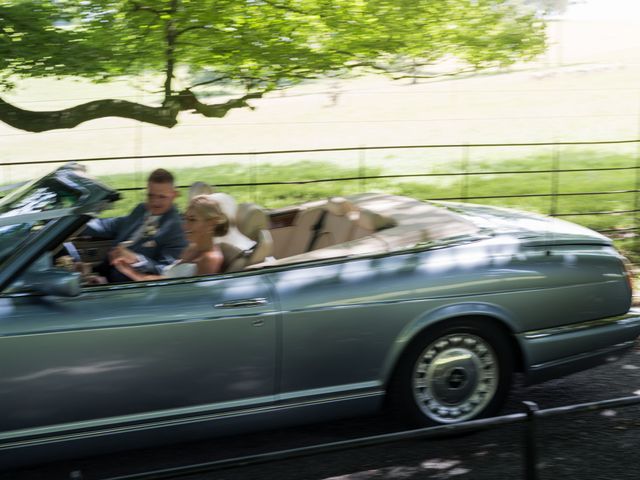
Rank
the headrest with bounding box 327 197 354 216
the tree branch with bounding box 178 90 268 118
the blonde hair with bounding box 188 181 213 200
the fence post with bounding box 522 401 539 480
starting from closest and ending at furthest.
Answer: the fence post with bounding box 522 401 539 480 → the headrest with bounding box 327 197 354 216 → the blonde hair with bounding box 188 181 213 200 → the tree branch with bounding box 178 90 268 118

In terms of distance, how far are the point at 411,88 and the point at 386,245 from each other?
667 cm

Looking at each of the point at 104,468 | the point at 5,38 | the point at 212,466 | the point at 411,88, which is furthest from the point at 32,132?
the point at 212,466

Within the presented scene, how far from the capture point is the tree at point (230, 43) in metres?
8.65

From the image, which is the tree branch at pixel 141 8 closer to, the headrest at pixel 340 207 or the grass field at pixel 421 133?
the grass field at pixel 421 133

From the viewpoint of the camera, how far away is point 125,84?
9289 mm

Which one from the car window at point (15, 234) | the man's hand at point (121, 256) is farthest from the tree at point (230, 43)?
the car window at point (15, 234)

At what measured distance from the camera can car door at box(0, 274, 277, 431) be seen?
3.58 m

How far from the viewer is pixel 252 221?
477cm

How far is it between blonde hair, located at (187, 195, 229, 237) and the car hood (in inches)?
55.6

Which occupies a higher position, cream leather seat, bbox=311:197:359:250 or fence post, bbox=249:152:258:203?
fence post, bbox=249:152:258:203

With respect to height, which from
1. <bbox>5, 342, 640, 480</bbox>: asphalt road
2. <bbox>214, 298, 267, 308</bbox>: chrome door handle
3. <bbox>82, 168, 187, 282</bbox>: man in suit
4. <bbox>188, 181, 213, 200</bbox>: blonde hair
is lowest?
<bbox>5, 342, 640, 480</bbox>: asphalt road

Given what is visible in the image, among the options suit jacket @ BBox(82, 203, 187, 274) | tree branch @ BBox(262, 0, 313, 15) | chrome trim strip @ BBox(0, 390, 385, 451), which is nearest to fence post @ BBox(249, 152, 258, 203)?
tree branch @ BBox(262, 0, 313, 15)

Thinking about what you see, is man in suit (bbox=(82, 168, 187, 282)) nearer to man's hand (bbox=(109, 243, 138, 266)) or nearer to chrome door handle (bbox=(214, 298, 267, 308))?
man's hand (bbox=(109, 243, 138, 266))

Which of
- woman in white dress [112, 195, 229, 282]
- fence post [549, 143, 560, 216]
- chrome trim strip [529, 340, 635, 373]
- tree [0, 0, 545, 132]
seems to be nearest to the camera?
woman in white dress [112, 195, 229, 282]
